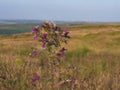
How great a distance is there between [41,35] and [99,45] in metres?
20.4

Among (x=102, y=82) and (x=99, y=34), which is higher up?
(x=102, y=82)

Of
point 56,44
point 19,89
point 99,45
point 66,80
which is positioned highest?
point 56,44

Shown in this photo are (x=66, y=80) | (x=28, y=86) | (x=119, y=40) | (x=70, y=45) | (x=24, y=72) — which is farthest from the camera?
(x=119, y=40)

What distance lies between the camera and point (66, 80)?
499cm

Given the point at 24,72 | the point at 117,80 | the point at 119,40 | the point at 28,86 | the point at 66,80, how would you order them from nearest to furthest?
the point at 66,80 → the point at 28,86 → the point at 117,80 → the point at 24,72 → the point at 119,40

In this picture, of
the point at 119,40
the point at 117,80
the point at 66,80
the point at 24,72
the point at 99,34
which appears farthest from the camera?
the point at 99,34

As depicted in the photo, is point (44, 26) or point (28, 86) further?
point (28, 86)

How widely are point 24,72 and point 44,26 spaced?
181 cm

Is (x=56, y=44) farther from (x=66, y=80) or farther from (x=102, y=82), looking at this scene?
(x=102, y=82)

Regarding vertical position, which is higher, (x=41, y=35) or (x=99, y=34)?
(x=41, y=35)

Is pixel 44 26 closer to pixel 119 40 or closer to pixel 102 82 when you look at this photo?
pixel 102 82

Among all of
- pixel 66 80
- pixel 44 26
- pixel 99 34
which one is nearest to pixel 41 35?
pixel 44 26

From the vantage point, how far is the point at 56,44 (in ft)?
16.5

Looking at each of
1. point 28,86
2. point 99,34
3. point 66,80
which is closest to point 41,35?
point 66,80
